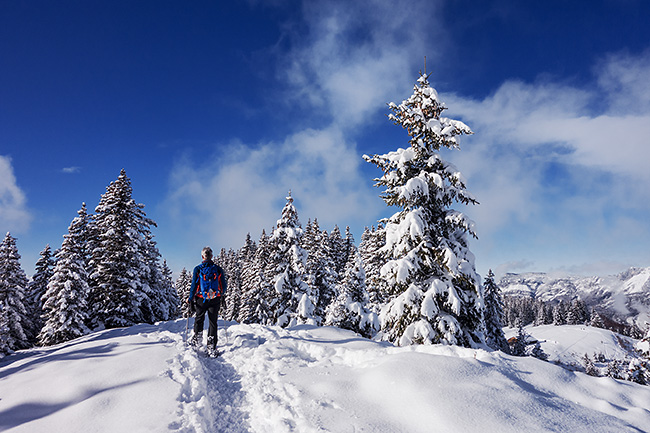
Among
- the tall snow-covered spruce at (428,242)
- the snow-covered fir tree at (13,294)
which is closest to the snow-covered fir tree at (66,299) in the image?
the snow-covered fir tree at (13,294)

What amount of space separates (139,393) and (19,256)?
948 inches

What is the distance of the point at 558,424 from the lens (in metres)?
3.86

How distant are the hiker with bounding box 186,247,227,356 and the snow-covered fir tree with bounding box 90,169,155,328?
13727 millimetres

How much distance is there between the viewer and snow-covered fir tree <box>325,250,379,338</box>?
2297cm

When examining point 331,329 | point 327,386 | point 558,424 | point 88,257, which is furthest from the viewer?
point 88,257

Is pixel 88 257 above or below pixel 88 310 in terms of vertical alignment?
above

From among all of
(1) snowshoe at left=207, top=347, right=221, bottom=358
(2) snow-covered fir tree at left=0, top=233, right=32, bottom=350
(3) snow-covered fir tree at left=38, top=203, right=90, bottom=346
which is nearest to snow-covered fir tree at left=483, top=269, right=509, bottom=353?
(1) snowshoe at left=207, top=347, right=221, bottom=358

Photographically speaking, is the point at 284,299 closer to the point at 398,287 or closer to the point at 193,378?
the point at 398,287

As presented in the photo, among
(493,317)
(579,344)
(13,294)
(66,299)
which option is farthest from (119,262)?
(579,344)

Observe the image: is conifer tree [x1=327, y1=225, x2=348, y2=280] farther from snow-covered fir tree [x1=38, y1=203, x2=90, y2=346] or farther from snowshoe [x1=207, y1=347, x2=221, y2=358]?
snowshoe [x1=207, y1=347, x2=221, y2=358]

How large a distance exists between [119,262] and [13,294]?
25.2ft

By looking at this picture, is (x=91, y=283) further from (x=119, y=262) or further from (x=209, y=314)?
(x=209, y=314)

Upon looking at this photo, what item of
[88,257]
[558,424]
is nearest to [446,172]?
[558,424]

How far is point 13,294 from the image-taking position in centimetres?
2025
